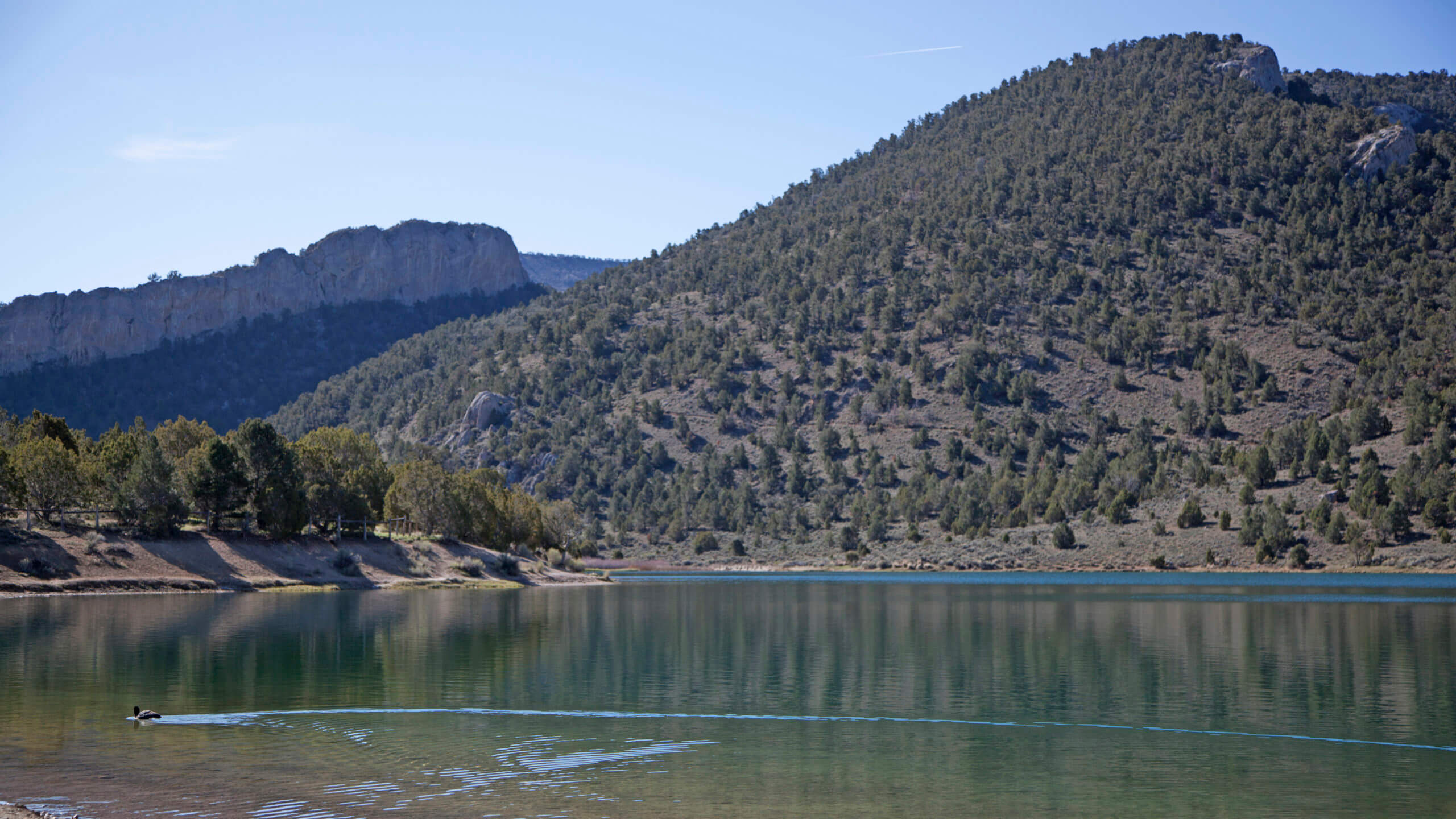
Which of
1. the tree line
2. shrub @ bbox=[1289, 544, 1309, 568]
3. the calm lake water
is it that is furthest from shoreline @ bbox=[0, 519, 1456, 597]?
the calm lake water

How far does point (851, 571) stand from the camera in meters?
141

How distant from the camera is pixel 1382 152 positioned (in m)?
186

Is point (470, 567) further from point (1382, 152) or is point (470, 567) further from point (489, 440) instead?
point (1382, 152)

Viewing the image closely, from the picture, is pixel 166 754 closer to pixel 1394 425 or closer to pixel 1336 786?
pixel 1336 786

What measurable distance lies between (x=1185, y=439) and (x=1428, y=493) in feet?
116

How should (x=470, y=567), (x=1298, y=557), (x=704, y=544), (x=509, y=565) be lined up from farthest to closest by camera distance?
(x=704, y=544) → (x=1298, y=557) → (x=509, y=565) → (x=470, y=567)

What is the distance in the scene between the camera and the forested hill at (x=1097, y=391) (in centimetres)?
14088

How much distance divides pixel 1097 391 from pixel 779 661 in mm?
136760

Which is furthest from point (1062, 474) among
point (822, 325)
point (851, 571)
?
point (822, 325)

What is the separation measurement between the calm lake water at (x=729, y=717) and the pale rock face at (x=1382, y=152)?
15137cm

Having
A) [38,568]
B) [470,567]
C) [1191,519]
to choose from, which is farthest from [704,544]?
[38,568]

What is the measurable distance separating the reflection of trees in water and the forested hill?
7792cm

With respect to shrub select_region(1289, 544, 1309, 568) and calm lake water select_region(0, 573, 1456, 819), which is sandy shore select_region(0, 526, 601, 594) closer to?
calm lake water select_region(0, 573, 1456, 819)

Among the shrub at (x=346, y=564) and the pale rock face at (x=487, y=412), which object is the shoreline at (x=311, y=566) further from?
the pale rock face at (x=487, y=412)
